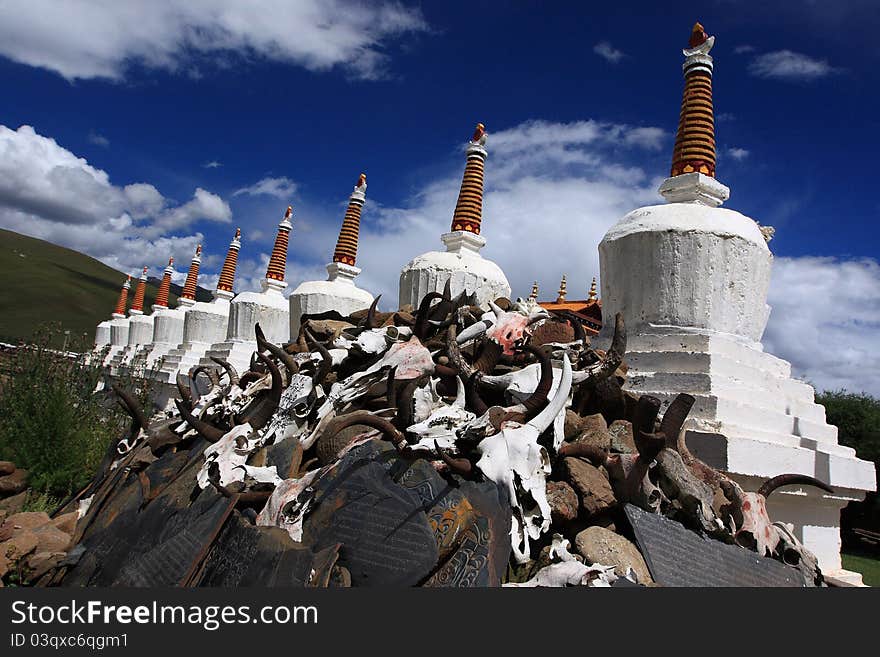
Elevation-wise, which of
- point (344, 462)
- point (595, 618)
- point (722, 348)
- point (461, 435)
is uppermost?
point (722, 348)

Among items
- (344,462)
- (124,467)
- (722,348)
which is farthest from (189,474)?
(722,348)

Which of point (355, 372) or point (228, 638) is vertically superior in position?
point (355, 372)

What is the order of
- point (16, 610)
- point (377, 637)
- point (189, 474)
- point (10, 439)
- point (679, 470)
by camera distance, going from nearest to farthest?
point (377, 637), point (16, 610), point (679, 470), point (189, 474), point (10, 439)

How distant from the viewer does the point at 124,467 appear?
20.8 ft

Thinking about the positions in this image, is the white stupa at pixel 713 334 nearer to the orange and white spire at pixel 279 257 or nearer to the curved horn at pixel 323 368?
the curved horn at pixel 323 368

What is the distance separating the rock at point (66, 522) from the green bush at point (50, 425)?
149 cm

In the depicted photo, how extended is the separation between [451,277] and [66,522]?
7153 millimetres

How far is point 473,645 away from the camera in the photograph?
9.69 ft

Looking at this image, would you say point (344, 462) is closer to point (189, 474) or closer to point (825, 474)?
point (189, 474)

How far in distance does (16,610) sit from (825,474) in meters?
7.00

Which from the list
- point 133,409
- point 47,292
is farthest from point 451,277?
point 47,292

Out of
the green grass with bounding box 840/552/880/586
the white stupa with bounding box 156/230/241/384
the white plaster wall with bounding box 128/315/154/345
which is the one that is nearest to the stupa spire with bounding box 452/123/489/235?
the green grass with bounding box 840/552/880/586

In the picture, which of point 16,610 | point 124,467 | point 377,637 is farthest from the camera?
point 124,467

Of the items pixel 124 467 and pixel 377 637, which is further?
pixel 124 467
